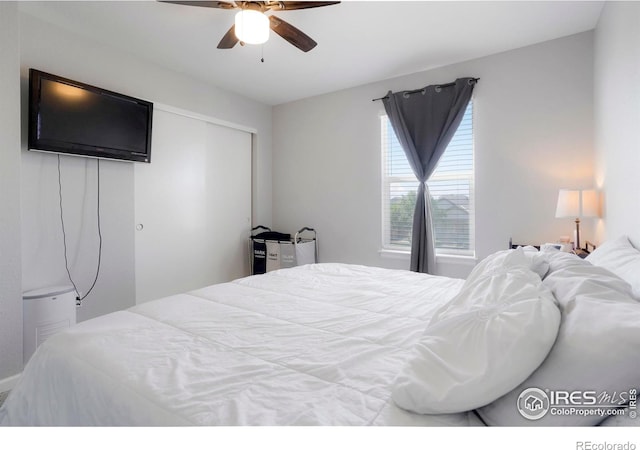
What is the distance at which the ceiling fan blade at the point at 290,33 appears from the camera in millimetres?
2052

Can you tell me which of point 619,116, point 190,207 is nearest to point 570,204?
point 619,116

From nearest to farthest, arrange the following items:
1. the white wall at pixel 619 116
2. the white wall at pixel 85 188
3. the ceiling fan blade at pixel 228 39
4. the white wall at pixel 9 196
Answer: the white wall at pixel 619 116, the white wall at pixel 9 196, the ceiling fan blade at pixel 228 39, the white wall at pixel 85 188

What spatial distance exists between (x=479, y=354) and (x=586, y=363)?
0.65 feet

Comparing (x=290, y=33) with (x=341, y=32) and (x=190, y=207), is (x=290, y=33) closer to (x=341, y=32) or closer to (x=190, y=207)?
(x=341, y=32)

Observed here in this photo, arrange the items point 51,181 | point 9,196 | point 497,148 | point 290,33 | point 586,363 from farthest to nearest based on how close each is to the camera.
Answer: point 497,148, point 51,181, point 290,33, point 9,196, point 586,363

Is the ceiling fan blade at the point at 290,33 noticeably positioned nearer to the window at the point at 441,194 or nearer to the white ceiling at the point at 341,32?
the white ceiling at the point at 341,32

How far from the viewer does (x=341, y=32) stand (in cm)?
266

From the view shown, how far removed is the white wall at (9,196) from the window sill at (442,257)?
317 cm

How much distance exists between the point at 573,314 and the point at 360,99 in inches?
138

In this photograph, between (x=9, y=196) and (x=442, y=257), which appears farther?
(x=442, y=257)

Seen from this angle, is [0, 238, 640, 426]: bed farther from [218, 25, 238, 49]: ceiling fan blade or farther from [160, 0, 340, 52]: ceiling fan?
[218, 25, 238, 49]: ceiling fan blade

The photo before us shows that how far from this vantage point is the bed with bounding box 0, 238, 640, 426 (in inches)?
27.5

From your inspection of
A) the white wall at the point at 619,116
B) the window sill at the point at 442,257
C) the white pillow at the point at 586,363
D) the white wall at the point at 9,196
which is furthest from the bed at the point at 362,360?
the window sill at the point at 442,257
